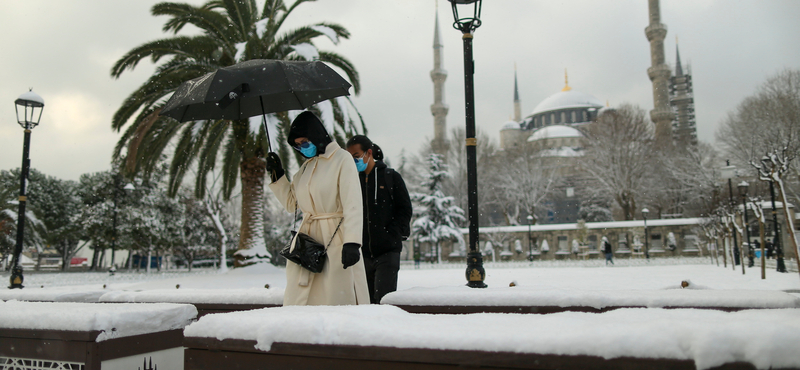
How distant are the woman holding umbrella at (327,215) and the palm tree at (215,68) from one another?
8372mm

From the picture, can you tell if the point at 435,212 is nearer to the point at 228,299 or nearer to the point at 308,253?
the point at 228,299

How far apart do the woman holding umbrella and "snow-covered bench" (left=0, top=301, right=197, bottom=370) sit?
3.16 feet

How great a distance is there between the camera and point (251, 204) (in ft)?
46.9

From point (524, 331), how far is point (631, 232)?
41035mm

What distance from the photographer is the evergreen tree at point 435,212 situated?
1453 inches

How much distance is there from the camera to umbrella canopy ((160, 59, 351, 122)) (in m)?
3.76

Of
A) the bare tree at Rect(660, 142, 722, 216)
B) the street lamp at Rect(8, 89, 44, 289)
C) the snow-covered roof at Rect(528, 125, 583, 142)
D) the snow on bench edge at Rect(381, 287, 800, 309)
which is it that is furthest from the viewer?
the snow-covered roof at Rect(528, 125, 583, 142)

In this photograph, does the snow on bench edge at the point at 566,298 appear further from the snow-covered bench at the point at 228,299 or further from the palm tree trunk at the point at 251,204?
the palm tree trunk at the point at 251,204

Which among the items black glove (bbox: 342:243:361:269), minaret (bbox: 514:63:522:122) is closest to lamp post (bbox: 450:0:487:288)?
black glove (bbox: 342:243:361:269)

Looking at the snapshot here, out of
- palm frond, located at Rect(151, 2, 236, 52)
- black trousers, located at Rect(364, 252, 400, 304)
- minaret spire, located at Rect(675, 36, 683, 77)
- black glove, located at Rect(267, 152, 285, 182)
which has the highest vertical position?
minaret spire, located at Rect(675, 36, 683, 77)

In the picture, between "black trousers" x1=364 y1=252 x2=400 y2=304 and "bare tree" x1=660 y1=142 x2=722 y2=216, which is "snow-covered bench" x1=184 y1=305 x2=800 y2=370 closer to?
"black trousers" x1=364 y1=252 x2=400 y2=304

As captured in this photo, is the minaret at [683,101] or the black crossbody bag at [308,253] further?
the minaret at [683,101]

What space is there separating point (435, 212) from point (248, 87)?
111 ft

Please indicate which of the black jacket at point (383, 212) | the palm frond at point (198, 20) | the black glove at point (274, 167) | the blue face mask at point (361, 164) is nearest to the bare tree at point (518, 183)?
the palm frond at point (198, 20)
